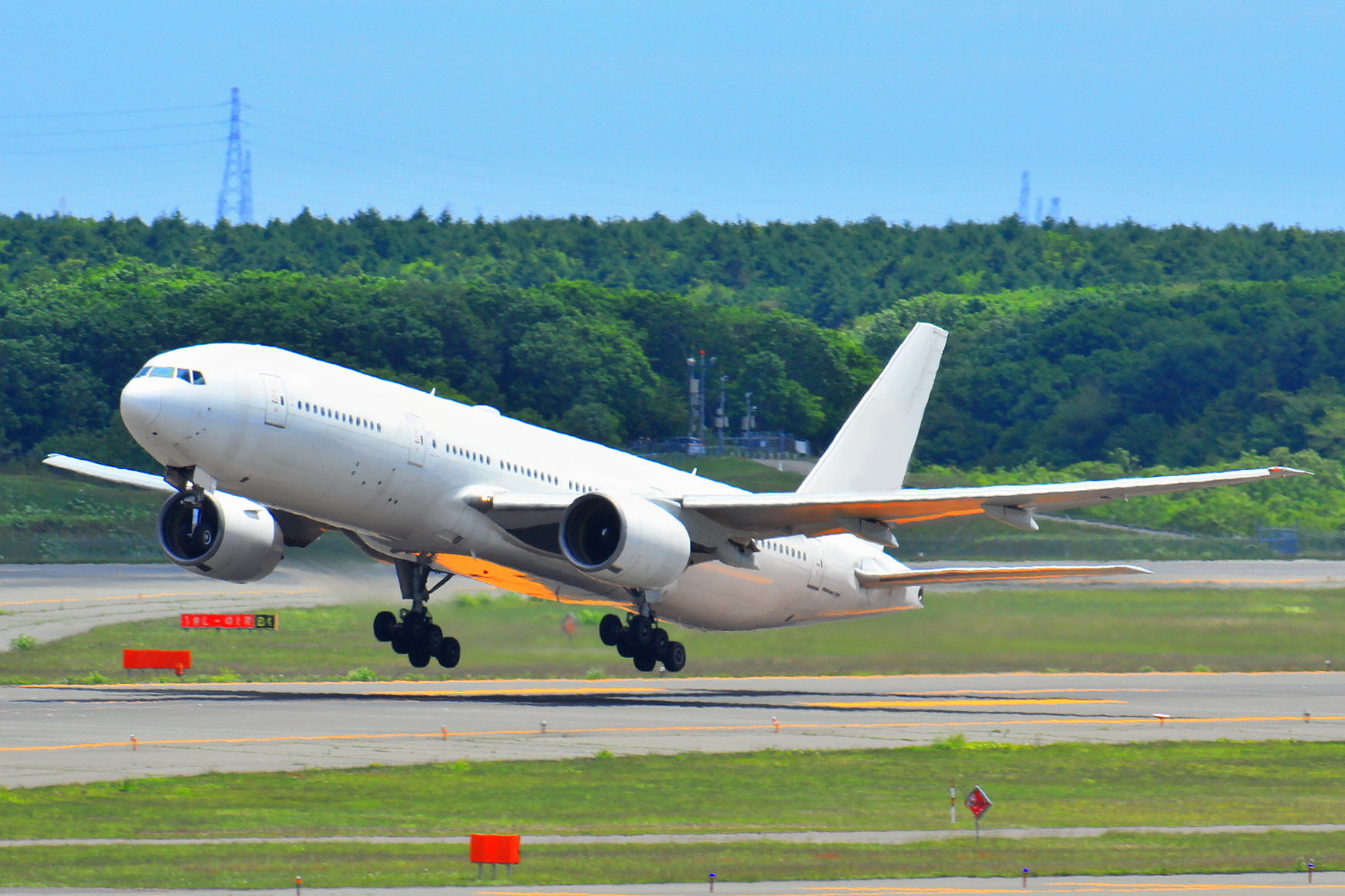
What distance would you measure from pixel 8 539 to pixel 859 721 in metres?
60.1

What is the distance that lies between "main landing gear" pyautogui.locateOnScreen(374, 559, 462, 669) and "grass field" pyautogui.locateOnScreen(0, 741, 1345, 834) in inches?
473

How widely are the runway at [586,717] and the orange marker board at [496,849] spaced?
9385 mm

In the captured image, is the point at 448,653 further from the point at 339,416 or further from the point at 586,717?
the point at 339,416

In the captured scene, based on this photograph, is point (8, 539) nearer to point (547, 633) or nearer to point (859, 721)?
point (547, 633)

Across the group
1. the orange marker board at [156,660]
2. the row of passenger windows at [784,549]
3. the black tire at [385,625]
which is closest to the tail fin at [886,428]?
the row of passenger windows at [784,549]

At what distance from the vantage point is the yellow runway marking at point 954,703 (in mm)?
40625

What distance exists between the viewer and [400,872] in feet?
62.7

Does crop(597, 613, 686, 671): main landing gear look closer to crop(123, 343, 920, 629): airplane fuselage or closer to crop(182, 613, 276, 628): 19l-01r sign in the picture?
crop(123, 343, 920, 629): airplane fuselage

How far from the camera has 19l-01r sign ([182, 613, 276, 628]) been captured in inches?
2088

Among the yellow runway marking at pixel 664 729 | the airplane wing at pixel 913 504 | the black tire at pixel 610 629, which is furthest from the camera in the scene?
the black tire at pixel 610 629

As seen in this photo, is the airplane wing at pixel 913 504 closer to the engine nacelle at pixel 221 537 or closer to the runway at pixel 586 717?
the runway at pixel 586 717

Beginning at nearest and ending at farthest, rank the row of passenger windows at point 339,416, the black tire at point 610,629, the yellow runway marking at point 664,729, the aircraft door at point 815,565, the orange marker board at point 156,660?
1. the yellow runway marking at point 664,729
2. the row of passenger windows at point 339,416
3. the black tire at point 610,629
4. the aircraft door at point 815,565
5. the orange marker board at point 156,660

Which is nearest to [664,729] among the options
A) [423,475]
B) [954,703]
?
[423,475]

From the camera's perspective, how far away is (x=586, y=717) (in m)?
35.9
